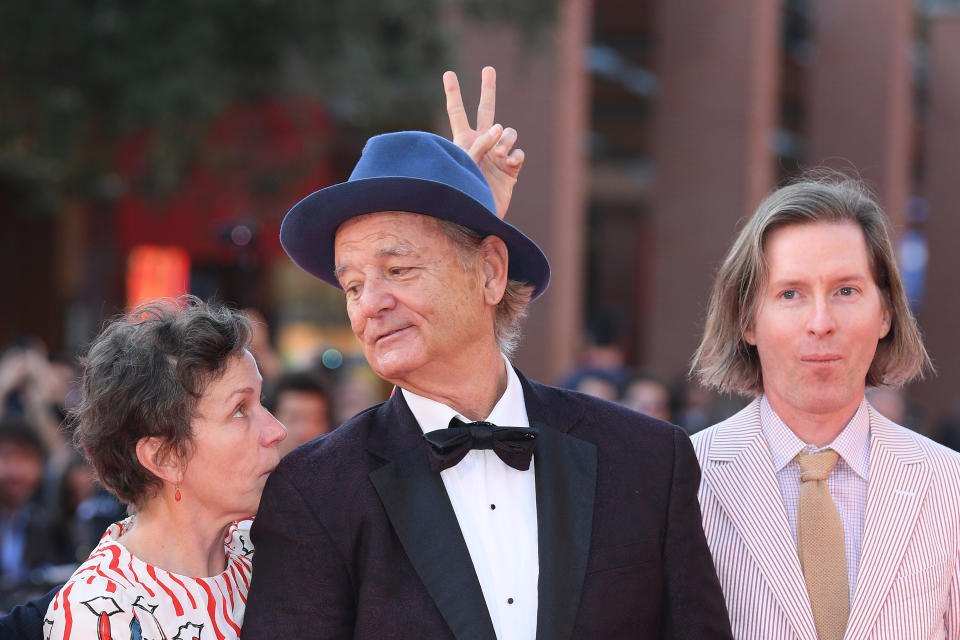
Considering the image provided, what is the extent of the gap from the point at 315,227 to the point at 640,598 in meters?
1.05

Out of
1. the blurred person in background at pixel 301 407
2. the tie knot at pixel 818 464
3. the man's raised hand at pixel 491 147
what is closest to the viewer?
the tie knot at pixel 818 464

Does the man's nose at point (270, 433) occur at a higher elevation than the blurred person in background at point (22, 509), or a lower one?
higher

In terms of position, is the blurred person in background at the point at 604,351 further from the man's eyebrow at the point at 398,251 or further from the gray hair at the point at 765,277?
the man's eyebrow at the point at 398,251

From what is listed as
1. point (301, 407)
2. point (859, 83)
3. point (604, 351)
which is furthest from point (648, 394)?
point (859, 83)

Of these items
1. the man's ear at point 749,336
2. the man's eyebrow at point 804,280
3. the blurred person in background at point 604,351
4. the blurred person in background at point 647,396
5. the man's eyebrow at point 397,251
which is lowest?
the blurred person in background at point 647,396

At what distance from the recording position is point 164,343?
256cm

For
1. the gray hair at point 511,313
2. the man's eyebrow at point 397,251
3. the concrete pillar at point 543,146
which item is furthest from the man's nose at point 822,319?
the concrete pillar at point 543,146

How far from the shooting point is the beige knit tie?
2.51 meters

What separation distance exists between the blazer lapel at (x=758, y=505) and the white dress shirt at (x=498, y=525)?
529mm

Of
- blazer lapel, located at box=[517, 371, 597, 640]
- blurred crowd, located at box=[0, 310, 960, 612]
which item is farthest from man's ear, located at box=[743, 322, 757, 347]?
blurred crowd, located at box=[0, 310, 960, 612]

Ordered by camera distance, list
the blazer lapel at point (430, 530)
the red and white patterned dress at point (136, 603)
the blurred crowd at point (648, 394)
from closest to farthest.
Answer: the blazer lapel at point (430, 530), the red and white patterned dress at point (136, 603), the blurred crowd at point (648, 394)

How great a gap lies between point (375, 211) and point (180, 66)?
6420 millimetres

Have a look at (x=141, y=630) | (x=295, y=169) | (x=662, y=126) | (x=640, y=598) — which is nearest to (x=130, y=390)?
(x=141, y=630)

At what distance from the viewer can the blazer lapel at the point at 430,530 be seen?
2219 millimetres
